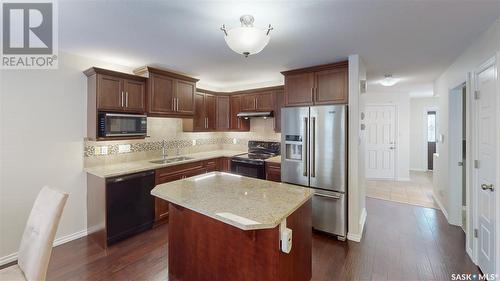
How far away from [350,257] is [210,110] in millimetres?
3372

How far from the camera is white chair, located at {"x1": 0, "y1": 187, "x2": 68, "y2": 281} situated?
129 cm

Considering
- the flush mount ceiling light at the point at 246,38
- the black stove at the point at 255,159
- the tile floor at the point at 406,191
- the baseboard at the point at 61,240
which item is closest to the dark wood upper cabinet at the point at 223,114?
the black stove at the point at 255,159

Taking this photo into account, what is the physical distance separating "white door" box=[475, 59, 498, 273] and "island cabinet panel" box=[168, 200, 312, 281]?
1.65 metres

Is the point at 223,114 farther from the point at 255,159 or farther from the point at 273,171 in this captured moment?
the point at 273,171

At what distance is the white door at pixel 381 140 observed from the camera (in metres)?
6.07

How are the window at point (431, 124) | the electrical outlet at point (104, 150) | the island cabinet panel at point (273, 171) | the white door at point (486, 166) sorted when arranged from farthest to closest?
the window at point (431, 124), the island cabinet panel at point (273, 171), the electrical outlet at point (104, 150), the white door at point (486, 166)

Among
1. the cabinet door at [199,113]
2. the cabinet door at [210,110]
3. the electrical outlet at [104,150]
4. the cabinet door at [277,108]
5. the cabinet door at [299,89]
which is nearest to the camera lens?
the electrical outlet at [104,150]

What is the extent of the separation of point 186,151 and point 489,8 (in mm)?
4295

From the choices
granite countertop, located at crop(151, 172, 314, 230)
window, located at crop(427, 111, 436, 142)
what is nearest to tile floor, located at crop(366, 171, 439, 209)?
window, located at crop(427, 111, 436, 142)

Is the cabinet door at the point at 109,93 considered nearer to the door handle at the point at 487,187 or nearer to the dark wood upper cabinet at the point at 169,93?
the dark wood upper cabinet at the point at 169,93

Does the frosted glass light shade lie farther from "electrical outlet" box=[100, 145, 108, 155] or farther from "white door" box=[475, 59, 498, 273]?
"electrical outlet" box=[100, 145, 108, 155]

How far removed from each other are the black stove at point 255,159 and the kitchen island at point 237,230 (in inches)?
60.7

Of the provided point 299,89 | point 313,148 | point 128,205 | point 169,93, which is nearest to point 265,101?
point 299,89

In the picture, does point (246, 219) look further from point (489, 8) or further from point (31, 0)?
point (489, 8)
